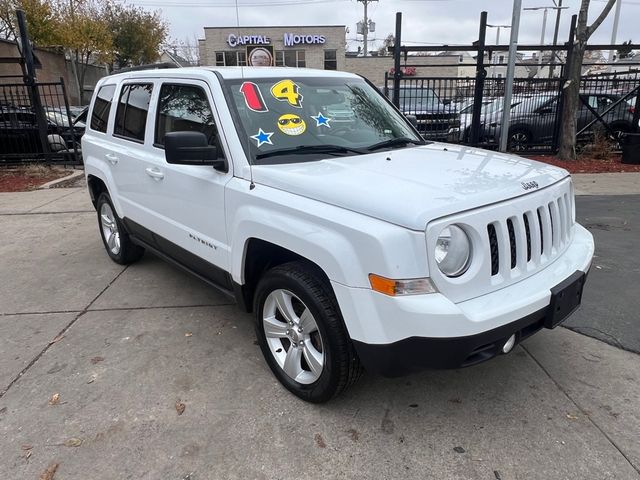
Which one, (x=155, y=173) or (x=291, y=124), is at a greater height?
(x=291, y=124)

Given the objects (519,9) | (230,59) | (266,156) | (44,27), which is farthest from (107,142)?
(230,59)

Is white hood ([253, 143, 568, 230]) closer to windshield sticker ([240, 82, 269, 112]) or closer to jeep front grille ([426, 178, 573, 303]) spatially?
jeep front grille ([426, 178, 573, 303])

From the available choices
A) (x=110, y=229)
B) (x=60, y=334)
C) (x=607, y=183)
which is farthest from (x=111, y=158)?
(x=607, y=183)

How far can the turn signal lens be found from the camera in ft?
7.14

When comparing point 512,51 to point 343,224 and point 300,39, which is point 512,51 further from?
point 300,39

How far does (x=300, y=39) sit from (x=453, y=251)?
4265 centimetres

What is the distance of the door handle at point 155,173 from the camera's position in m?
3.77

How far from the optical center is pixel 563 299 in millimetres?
2580

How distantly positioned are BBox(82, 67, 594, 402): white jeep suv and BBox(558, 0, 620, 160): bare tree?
8683 mm

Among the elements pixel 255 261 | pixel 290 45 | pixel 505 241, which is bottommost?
pixel 255 261

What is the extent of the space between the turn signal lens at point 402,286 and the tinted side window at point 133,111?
110 inches

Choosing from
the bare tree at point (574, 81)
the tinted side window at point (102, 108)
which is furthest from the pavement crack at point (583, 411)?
the bare tree at point (574, 81)

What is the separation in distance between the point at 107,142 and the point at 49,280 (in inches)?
59.2

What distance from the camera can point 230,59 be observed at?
4219 centimetres
